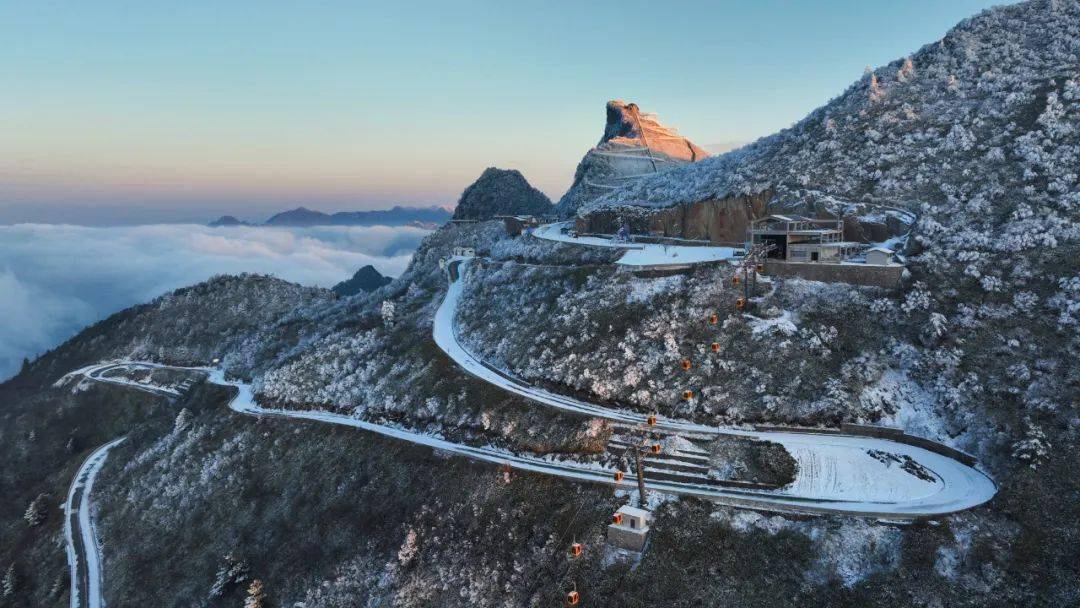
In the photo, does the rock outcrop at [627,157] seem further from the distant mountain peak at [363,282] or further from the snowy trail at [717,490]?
the distant mountain peak at [363,282]

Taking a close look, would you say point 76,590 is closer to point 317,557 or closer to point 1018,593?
point 317,557

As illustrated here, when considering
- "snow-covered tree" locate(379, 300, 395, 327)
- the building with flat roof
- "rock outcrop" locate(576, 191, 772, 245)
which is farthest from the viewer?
"snow-covered tree" locate(379, 300, 395, 327)

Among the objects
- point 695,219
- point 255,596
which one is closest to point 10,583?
point 255,596

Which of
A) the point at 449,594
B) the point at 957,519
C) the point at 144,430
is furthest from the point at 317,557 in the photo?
the point at 144,430

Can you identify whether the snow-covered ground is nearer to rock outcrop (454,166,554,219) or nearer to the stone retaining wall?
the stone retaining wall

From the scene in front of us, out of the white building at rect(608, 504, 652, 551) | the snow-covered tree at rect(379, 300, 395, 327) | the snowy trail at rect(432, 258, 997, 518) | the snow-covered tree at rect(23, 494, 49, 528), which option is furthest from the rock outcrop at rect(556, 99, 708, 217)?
the snow-covered tree at rect(23, 494, 49, 528)

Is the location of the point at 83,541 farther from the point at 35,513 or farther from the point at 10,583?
the point at 35,513

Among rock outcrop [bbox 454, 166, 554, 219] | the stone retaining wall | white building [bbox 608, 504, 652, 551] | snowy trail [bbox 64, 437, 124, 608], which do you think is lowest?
snowy trail [bbox 64, 437, 124, 608]

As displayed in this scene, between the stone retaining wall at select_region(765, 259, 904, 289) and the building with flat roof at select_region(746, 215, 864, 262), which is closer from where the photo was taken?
the stone retaining wall at select_region(765, 259, 904, 289)
